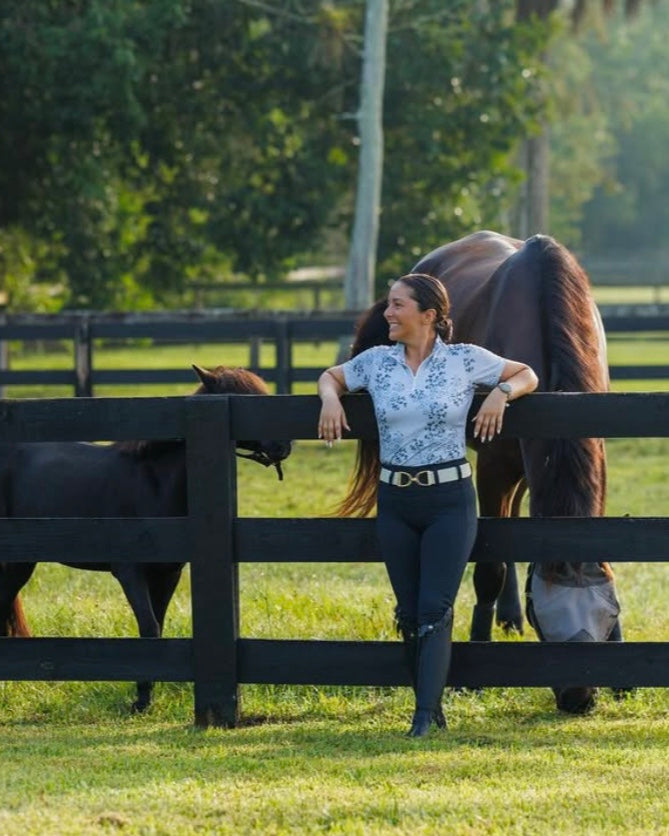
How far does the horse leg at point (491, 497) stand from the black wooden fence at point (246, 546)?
4.35 ft

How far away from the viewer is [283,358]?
1839 centimetres

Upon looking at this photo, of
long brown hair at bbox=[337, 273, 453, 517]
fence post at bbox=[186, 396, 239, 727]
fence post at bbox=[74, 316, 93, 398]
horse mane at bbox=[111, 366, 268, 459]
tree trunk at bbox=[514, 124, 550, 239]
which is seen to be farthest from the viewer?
tree trunk at bbox=[514, 124, 550, 239]

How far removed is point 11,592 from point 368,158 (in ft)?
54.2

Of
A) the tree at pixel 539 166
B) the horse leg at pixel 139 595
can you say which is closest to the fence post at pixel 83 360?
the horse leg at pixel 139 595

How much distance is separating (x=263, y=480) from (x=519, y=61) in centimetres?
1319

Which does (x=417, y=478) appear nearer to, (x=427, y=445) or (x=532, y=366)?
(x=427, y=445)

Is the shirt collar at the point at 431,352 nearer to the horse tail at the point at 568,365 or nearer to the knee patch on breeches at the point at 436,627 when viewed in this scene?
the horse tail at the point at 568,365

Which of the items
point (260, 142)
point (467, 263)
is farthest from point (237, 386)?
point (260, 142)

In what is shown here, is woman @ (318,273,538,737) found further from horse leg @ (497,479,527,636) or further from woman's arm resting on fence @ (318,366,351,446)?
horse leg @ (497,479,527,636)

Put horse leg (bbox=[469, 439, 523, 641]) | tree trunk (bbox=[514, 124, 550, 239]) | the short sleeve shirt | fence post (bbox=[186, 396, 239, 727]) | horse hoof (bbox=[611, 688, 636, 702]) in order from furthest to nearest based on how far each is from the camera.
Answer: tree trunk (bbox=[514, 124, 550, 239]) < horse leg (bbox=[469, 439, 523, 641]) < horse hoof (bbox=[611, 688, 636, 702]) < fence post (bbox=[186, 396, 239, 727]) < the short sleeve shirt

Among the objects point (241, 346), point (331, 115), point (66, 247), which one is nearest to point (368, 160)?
point (331, 115)

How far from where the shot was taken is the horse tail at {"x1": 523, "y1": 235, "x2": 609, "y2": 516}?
6465 millimetres

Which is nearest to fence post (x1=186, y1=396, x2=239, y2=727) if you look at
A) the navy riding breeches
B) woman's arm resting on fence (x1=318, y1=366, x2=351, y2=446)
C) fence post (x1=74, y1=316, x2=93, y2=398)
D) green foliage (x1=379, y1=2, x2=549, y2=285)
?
woman's arm resting on fence (x1=318, y1=366, x2=351, y2=446)

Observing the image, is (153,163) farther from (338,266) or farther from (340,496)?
(338,266)
